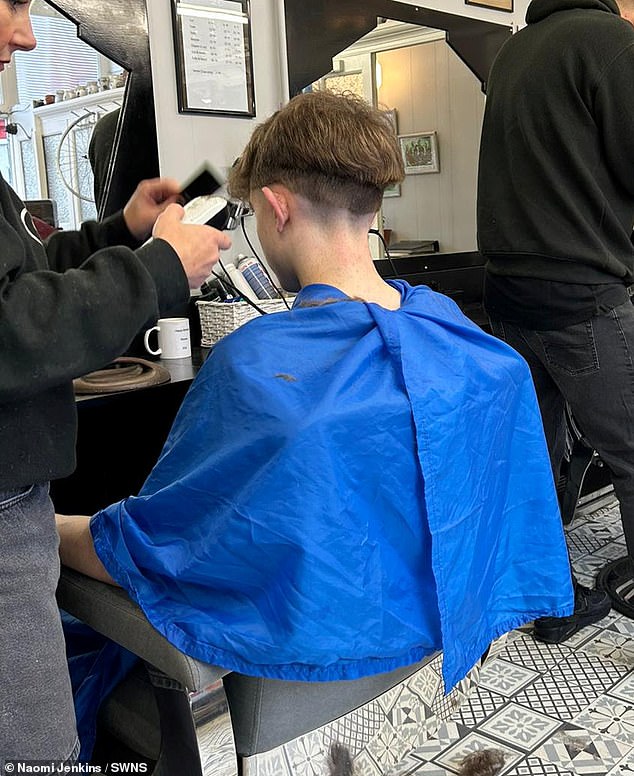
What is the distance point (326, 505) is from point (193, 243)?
0.38 metres

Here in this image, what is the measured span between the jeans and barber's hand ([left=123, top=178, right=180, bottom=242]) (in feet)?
1.91

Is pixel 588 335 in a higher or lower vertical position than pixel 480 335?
lower

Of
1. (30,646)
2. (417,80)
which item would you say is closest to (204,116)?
(417,80)

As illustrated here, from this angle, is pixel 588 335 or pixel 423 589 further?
pixel 588 335

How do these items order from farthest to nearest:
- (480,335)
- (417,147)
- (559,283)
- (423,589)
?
(417,147) → (559,283) → (480,335) → (423,589)

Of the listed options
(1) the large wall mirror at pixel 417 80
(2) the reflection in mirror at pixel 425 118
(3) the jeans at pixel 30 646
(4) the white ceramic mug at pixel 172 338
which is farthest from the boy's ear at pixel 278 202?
(2) the reflection in mirror at pixel 425 118

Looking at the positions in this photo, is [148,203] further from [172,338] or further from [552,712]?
[552,712]

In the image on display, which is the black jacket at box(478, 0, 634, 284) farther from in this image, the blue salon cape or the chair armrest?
the chair armrest

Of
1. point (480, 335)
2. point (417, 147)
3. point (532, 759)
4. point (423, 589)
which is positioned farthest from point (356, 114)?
point (417, 147)

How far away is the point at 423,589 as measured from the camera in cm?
114

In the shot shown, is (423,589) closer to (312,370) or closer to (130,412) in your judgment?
(312,370)

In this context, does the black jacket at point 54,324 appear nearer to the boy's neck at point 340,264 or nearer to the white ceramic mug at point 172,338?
the boy's neck at point 340,264

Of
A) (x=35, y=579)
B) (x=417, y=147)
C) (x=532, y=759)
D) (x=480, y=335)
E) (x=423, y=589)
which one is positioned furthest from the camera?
(x=417, y=147)

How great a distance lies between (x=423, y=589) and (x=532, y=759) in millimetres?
993
